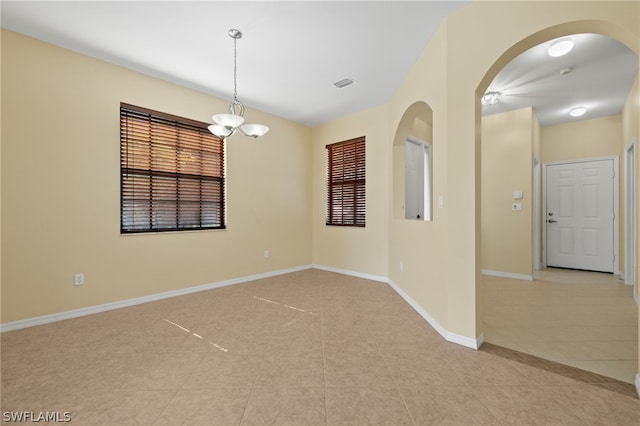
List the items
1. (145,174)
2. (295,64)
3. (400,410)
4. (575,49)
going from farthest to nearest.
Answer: (145,174), (295,64), (575,49), (400,410)

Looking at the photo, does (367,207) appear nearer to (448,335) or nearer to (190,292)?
(448,335)

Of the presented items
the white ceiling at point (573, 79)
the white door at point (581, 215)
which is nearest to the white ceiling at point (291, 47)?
the white ceiling at point (573, 79)

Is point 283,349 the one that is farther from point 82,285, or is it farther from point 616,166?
point 616,166

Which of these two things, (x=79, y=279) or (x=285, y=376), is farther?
(x=79, y=279)

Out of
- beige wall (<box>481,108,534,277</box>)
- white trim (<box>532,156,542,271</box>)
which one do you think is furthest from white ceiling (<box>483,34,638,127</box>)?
white trim (<box>532,156,542,271</box>)

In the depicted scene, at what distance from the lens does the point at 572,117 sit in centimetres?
494

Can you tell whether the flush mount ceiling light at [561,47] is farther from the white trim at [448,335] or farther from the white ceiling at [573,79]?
the white trim at [448,335]

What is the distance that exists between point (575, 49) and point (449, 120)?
1.89m

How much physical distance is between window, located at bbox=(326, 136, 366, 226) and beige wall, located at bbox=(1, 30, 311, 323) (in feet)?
6.81

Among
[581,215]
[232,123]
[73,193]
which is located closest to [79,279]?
[73,193]

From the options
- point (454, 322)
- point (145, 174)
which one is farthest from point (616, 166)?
point (145, 174)

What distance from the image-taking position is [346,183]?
16.3 feet

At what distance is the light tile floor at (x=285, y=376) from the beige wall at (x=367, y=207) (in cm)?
172

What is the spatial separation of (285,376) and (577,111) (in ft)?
20.0
